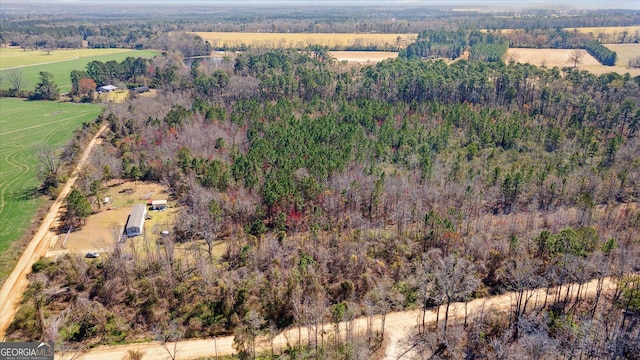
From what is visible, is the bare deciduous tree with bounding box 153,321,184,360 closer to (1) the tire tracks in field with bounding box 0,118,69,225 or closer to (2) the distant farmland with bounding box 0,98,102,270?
(2) the distant farmland with bounding box 0,98,102,270

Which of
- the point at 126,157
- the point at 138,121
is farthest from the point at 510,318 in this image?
the point at 138,121

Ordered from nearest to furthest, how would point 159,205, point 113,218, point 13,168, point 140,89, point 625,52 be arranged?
point 113,218 < point 159,205 < point 13,168 < point 140,89 < point 625,52

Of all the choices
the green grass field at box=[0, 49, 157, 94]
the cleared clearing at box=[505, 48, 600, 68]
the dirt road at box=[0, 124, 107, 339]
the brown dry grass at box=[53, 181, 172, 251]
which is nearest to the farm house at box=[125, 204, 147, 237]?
the brown dry grass at box=[53, 181, 172, 251]

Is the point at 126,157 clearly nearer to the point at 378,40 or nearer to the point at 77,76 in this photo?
the point at 77,76

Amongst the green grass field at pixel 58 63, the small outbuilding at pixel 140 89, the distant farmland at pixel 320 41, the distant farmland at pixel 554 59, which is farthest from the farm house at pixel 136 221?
the distant farmland at pixel 320 41

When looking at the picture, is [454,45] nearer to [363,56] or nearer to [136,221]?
[363,56]

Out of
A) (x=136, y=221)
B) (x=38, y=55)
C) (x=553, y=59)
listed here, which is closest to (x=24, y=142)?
(x=136, y=221)
